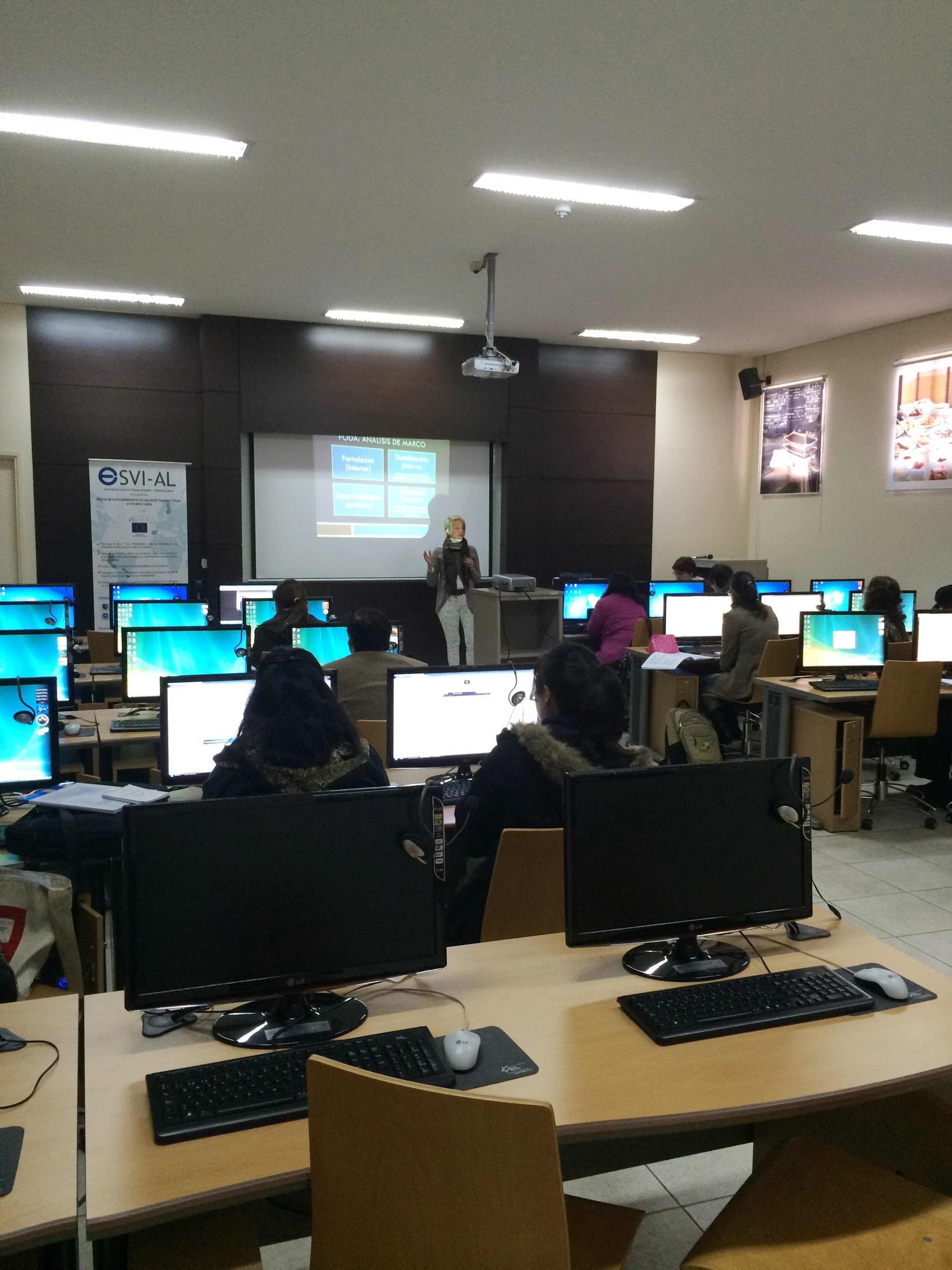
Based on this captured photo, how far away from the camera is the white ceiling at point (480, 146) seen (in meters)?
3.44

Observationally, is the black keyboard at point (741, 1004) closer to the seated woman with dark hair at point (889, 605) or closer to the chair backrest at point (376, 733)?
the chair backrest at point (376, 733)

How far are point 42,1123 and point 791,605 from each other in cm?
674

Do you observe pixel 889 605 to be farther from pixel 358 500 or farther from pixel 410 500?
pixel 358 500

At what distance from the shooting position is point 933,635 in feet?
18.5

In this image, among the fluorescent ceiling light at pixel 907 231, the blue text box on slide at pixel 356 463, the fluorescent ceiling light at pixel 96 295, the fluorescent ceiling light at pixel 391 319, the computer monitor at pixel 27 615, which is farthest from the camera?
the blue text box on slide at pixel 356 463

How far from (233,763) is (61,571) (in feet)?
23.0

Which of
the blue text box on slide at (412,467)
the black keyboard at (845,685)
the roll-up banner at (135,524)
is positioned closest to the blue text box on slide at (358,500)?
the blue text box on slide at (412,467)

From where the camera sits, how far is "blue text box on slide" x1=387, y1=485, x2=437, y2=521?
959 centimetres

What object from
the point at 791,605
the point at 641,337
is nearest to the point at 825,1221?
the point at 791,605

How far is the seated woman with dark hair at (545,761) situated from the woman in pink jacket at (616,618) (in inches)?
176

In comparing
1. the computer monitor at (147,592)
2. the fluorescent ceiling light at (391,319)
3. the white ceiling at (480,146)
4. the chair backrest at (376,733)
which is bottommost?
the chair backrest at (376,733)

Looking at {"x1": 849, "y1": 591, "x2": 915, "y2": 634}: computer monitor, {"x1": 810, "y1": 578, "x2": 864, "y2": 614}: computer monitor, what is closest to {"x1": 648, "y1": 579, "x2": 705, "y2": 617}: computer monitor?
{"x1": 810, "y1": 578, "x2": 864, "y2": 614}: computer monitor

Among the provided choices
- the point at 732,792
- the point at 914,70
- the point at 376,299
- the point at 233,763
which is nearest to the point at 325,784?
the point at 233,763

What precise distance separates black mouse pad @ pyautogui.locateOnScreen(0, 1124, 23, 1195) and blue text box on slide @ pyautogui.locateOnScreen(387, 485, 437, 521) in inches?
335
